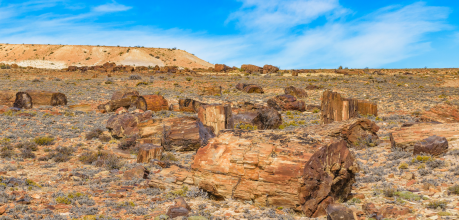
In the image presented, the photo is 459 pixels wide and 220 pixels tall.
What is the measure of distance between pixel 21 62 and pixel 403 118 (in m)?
92.0

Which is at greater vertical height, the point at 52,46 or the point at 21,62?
the point at 52,46

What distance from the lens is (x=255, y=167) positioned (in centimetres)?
694

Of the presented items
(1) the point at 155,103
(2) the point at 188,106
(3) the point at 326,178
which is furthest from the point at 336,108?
(1) the point at 155,103

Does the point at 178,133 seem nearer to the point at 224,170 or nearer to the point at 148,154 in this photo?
the point at 148,154

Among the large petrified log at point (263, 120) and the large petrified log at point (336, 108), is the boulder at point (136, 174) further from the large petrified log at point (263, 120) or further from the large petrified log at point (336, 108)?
the large petrified log at point (336, 108)

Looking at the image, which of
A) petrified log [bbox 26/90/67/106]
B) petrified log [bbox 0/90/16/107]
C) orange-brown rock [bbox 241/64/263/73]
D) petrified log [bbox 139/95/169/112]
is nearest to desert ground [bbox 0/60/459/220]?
petrified log [bbox 139/95/169/112]

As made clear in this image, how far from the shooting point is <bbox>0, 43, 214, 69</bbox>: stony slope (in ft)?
275

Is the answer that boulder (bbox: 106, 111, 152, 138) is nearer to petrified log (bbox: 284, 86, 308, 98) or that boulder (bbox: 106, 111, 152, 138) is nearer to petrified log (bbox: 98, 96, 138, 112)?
petrified log (bbox: 98, 96, 138, 112)

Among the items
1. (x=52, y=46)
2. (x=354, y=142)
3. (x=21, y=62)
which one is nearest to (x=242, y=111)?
(x=354, y=142)

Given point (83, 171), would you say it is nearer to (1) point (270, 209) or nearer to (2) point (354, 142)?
(1) point (270, 209)

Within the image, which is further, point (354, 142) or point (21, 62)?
point (21, 62)

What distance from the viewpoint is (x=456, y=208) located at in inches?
248

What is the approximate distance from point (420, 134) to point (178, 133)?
886 centimetres

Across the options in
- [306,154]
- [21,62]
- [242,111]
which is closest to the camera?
[306,154]
